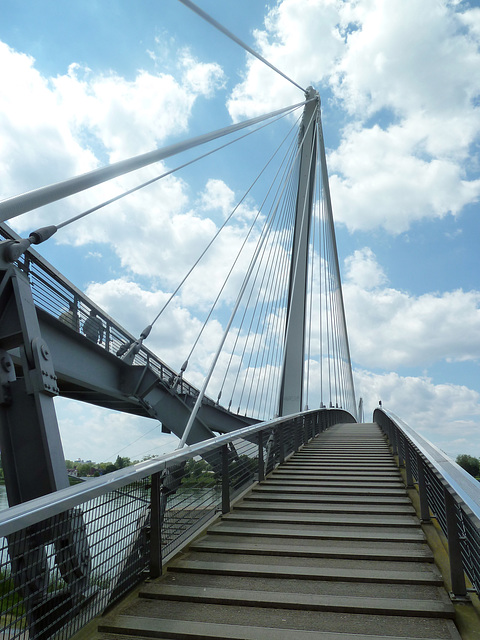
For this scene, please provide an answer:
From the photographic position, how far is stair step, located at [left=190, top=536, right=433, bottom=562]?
396cm

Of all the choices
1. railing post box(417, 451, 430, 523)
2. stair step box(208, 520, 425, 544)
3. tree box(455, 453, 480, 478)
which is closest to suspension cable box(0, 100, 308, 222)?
stair step box(208, 520, 425, 544)

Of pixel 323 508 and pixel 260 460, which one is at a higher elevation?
pixel 260 460

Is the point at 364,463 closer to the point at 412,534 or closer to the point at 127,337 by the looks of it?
the point at 412,534

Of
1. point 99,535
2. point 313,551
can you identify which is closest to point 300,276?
point 313,551

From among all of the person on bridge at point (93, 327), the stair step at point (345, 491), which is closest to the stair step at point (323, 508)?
the stair step at point (345, 491)

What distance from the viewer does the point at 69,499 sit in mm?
Answer: 2527

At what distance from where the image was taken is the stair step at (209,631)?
2697 millimetres

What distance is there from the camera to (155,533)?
3596 millimetres

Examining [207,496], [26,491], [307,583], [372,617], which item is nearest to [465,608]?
[372,617]

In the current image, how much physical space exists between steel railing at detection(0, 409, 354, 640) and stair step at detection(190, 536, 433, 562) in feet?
0.97

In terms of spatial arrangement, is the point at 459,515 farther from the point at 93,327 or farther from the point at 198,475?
the point at 93,327

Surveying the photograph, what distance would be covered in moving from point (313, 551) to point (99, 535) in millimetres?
1934

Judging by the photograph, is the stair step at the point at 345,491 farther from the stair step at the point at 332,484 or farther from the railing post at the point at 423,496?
the railing post at the point at 423,496

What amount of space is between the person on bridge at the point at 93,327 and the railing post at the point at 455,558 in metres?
9.82
